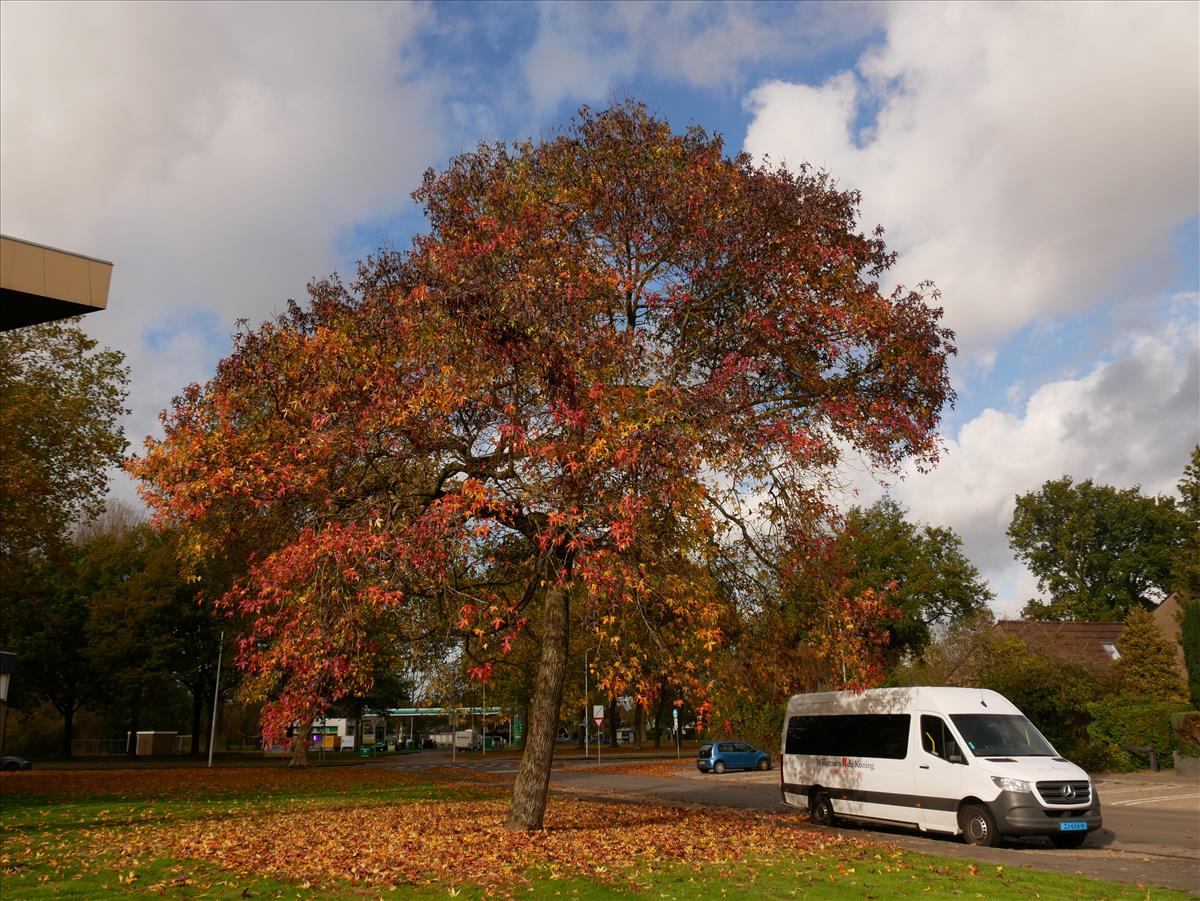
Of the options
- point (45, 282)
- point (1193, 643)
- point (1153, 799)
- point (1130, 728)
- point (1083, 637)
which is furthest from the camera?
point (1083, 637)

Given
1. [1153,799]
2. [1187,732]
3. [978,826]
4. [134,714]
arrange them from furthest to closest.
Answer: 1. [134,714]
2. [1187,732]
3. [1153,799]
4. [978,826]

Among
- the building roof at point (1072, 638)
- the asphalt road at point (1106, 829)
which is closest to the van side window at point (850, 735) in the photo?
the asphalt road at point (1106, 829)

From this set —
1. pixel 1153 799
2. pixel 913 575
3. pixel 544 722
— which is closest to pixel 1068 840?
pixel 544 722

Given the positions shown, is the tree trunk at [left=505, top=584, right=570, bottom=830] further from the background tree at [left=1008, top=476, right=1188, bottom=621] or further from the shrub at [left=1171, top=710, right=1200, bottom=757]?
the background tree at [left=1008, top=476, right=1188, bottom=621]

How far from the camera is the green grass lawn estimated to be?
10062 millimetres

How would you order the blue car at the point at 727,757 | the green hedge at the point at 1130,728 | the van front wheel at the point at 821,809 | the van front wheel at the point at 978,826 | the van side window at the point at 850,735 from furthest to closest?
the blue car at the point at 727,757, the green hedge at the point at 1130,728, the van front wheel at the point at 821,809, the van side window at the point at 850,735, the van front wheel at the point at 978,826

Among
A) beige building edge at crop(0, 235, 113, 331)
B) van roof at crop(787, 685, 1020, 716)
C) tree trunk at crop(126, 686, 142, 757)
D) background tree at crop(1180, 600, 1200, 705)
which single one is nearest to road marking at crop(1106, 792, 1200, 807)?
van roof at crop(787, 685, 1020, 716)

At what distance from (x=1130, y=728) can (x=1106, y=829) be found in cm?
1752

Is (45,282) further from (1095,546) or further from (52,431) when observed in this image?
(1095,546)

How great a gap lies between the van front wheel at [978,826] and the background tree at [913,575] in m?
35.6

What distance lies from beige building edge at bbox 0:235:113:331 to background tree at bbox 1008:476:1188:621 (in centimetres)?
8175

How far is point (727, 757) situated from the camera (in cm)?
4028

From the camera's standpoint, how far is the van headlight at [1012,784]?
1468 centimetres

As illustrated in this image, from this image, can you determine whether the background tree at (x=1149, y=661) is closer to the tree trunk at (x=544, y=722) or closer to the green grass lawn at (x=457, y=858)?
the green grass lawn at (x=457, y=858)
